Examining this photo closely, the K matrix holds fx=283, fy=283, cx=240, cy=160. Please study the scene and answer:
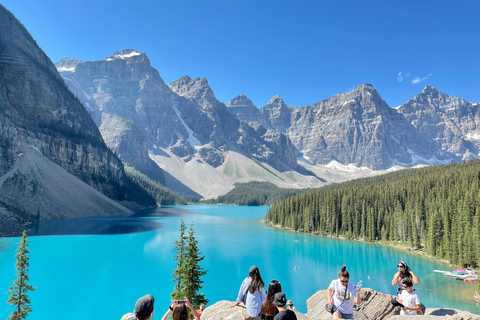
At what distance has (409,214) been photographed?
5994 cm

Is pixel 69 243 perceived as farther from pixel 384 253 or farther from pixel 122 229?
pixel 384 253

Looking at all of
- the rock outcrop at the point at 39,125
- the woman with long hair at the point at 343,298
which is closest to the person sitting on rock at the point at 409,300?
the woman with long hair at the point at 343,298

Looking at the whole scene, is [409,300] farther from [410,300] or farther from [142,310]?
[142,310]

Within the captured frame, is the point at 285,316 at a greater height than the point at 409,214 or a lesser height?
greater

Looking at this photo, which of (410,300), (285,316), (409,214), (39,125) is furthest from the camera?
(39,125)

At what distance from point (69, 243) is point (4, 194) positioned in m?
37.0

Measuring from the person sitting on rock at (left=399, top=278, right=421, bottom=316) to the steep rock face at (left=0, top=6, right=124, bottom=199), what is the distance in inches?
4118

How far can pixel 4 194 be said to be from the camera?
75.1 m

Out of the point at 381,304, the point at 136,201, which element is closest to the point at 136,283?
the point at 381,304

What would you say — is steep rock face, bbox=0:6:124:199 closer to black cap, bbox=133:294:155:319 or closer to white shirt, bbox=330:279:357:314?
black cap, bbox=133:294:155:319

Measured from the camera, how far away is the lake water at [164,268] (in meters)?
Result: 27.2

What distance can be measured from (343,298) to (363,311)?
6.90m

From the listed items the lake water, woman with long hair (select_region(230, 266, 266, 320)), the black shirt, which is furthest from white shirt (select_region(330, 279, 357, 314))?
the lake water

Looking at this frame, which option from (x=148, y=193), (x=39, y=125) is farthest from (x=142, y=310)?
(x=148, y=193)
